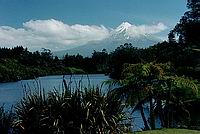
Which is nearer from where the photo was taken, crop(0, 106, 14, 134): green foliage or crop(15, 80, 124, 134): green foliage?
crop(15, 80, 124, 134): green foliage

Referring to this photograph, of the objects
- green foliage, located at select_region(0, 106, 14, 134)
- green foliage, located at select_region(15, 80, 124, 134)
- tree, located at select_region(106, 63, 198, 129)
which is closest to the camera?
green foliage, located at select_region(15, 80, 124, 134)

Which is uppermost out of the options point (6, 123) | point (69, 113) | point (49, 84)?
point (49, 84)

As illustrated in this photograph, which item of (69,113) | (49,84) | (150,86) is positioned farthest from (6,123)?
(49,84)

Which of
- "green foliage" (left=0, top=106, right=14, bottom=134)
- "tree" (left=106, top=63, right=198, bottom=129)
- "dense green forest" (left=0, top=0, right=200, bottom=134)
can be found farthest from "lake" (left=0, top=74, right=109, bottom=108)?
"tree" (left=106, top=63, right=198, bottom=129)

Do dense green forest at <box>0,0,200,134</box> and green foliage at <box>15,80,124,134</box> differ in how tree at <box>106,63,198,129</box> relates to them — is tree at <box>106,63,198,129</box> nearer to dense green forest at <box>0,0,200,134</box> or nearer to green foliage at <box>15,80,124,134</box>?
dense green forest at <box>0,0,200,134</box>

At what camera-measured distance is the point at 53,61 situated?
5556 inches

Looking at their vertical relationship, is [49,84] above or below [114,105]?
above

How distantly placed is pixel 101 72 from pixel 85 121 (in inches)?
4673

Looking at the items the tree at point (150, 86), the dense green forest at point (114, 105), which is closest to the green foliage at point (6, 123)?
the dense green forest at point (114, 105)

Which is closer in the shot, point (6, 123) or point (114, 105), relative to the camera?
point (114, 105)

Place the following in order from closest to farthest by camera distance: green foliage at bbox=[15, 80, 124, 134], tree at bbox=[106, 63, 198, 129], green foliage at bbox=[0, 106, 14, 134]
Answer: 1. green foliage at bbox=[15, 80, 124, 134]
2. green foliage at bbox=[0, 106, 14, 134]
3. tree at bbox=[106, 63, 198, 129]

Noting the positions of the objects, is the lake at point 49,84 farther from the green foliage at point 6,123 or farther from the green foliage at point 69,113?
the green foliage at point 6,123

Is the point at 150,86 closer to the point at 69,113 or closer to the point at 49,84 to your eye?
the point at 69,113

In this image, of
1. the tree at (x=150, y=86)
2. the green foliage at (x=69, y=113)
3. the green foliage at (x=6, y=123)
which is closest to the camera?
the green foliage at (x=69, y=113)
